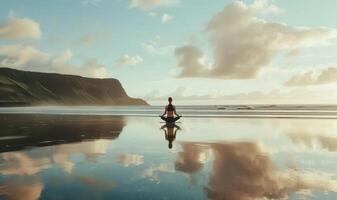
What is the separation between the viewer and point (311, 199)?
32.1 ft

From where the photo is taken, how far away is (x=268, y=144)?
23.2 metres

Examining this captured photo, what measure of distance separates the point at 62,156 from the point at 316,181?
12.3 meters

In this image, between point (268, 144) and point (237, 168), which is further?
point (268, 144)

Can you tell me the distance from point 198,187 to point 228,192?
→ 41.2 inches

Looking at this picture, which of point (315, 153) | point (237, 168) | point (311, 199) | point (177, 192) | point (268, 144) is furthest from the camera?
point (268, 144)

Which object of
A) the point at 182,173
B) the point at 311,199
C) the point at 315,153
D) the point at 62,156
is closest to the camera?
the point at 311,199

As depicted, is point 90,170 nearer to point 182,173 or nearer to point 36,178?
point 36,178

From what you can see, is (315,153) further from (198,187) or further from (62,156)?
(62,156)

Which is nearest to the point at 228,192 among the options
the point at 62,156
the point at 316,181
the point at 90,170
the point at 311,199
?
the point at 311,199

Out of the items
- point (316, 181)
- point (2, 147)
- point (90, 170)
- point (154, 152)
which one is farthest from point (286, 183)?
point (2, 147)

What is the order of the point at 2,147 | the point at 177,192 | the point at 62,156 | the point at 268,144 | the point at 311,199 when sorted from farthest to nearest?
the point at 268,144 → the point at 2,147 → the point at 62,156 → the point at 177,192 → the point at 311,199

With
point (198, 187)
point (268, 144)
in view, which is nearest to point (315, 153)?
point (268, 144)

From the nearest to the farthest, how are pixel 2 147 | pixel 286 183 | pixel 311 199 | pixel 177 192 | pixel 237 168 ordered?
1. pixel 311 199
2. pixel 177 192
3. pixel 286 183
4. pixel 237 168
5. pixel 2 147

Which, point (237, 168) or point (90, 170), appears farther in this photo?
point (237, 168)
